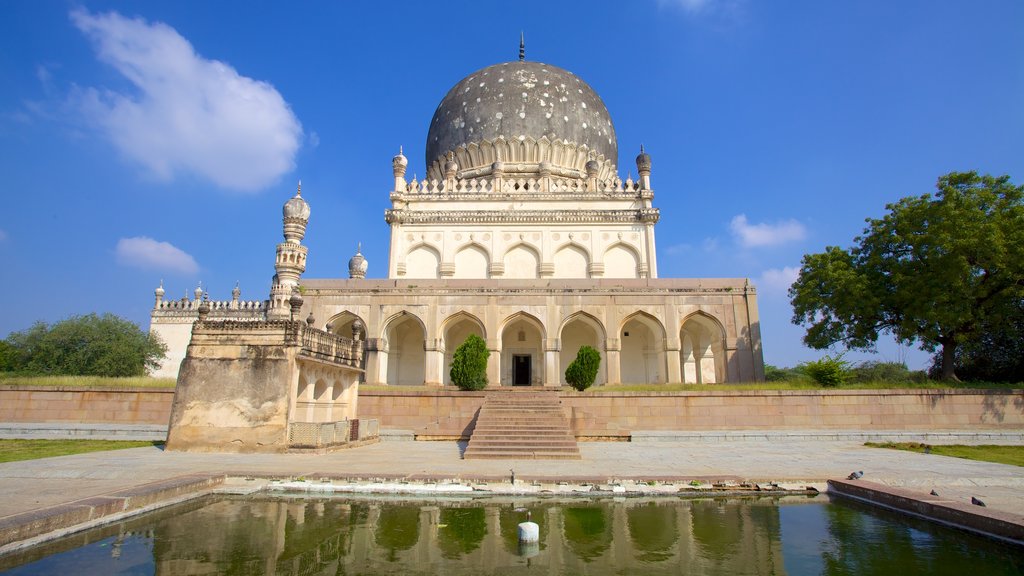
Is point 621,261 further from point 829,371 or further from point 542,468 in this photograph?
point 542,468

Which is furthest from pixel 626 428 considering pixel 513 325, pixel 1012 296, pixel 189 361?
pixel 1012 296

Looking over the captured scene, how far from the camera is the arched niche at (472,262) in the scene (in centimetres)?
2052

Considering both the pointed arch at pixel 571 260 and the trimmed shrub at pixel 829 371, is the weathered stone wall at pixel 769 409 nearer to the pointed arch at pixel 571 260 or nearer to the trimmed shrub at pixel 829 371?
the trimmed shrub at pixel 829 371

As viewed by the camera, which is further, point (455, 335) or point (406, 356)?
point (406, 356)

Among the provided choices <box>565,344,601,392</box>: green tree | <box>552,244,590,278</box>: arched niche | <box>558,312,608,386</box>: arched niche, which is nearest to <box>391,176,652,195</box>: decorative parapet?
<box>552,244,590,278</box>: arched niche

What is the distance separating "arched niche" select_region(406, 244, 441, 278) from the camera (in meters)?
20.5

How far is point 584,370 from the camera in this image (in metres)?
12.7

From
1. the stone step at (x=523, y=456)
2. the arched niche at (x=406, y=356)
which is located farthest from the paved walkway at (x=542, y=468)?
the arched niche at (x=406, y=356)

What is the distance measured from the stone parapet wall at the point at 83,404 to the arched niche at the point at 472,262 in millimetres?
10562

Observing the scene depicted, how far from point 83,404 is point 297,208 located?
39.7 feet

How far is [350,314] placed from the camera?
1545cm

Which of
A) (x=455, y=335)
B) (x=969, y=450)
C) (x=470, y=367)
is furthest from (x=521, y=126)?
(x=969, y=450)

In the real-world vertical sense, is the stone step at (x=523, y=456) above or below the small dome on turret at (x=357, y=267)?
below

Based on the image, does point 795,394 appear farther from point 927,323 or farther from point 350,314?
point 350,314
